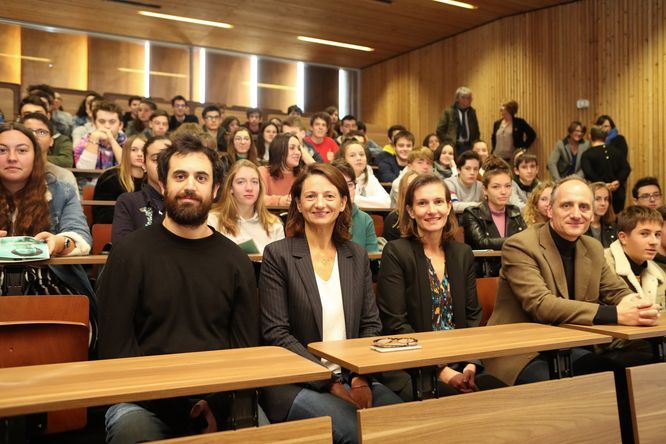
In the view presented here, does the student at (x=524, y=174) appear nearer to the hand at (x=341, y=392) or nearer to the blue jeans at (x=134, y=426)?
the hand at (x=341, y=392)

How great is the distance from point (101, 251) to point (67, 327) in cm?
156

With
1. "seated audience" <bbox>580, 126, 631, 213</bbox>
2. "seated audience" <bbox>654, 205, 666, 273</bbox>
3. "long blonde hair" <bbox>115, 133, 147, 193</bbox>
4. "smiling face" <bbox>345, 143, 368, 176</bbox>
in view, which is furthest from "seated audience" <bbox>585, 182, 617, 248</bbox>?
"long blonde hair" <bbox>115, 133, 147, 193</bbox>

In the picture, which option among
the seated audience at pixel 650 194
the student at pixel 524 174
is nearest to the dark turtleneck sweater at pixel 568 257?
the seated audience at pixel 650 194

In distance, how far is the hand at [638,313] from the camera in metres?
2.02

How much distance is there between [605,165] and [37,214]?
6.19 meters

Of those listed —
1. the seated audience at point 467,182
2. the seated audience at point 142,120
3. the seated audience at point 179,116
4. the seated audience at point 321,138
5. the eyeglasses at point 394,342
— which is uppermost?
the seated audience at point 179,116

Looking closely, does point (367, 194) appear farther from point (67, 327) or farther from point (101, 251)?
point (67, 327)

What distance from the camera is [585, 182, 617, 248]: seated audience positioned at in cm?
420

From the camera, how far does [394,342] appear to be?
171 centimetres

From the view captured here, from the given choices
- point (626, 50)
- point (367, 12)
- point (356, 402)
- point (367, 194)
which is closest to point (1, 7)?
point (367, 12)

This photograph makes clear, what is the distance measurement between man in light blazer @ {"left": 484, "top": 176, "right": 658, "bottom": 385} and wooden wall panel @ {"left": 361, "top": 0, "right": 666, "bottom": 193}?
5.86m

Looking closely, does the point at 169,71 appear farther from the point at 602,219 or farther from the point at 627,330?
the point at 627,330

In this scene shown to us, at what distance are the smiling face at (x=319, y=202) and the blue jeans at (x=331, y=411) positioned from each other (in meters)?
0.68

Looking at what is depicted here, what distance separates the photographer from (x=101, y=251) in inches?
134
